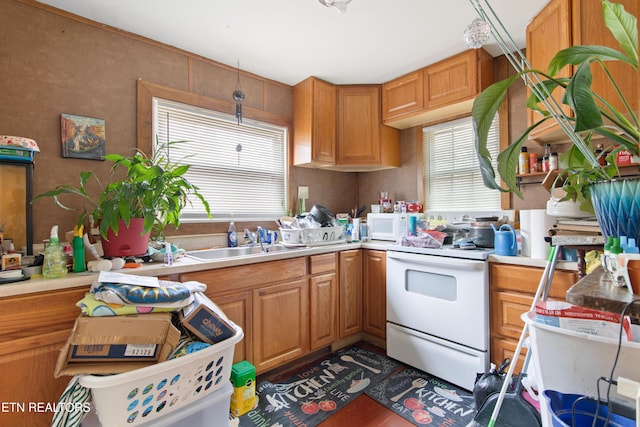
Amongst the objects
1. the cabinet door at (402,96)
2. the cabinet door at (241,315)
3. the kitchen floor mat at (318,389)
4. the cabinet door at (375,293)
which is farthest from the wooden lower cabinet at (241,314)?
the cabinet door at (402,96)

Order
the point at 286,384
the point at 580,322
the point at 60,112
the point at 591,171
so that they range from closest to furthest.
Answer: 1. the point at 591,171
2. the point at 580,322
3. the point at 60,112
4. the point at 286,384

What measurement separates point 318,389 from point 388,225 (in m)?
1.43

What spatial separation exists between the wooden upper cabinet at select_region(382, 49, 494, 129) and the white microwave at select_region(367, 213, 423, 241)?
0.92 m

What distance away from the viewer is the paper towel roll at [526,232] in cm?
178

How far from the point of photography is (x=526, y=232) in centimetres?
180

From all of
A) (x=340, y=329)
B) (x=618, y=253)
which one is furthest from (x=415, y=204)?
(x=618, y=253)

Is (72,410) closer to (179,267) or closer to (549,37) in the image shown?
(179,267)

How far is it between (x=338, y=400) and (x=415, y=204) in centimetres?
182

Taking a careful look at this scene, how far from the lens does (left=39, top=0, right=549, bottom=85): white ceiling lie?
1.77m

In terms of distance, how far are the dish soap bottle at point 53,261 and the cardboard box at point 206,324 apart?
0.75 m

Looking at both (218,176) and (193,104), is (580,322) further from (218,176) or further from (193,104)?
(193,104)

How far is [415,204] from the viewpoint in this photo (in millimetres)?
2846

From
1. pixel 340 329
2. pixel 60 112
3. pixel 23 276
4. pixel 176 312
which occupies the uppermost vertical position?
pixel 60 112

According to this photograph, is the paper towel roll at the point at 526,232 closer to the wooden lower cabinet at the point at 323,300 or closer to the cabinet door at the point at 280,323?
the wooden lower cabinet at the point at 323,300
